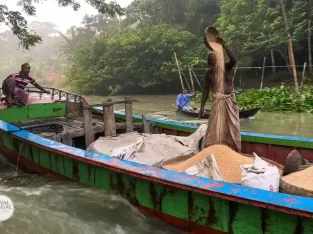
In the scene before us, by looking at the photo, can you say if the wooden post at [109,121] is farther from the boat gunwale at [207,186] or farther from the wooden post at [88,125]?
the boat gunwale at [207,186]

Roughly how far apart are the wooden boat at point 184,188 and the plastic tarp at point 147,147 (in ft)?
1.31

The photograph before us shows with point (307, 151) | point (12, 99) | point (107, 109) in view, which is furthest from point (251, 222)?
point (12, 99)

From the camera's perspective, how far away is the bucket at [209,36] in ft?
12.3

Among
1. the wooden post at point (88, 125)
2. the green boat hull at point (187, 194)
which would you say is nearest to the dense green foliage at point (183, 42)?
the wooden post at point (88, 125)

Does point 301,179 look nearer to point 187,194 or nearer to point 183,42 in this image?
point 187,194

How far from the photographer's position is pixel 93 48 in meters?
27.6

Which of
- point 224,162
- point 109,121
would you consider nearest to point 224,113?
point 224,162

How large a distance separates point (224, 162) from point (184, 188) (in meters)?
0.76

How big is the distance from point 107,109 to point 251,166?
253cm

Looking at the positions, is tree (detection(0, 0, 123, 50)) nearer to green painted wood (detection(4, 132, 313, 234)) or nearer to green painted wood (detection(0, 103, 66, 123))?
green painted wood (detection(0, 103, 66, 123))

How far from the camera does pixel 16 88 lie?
6840 millimetres

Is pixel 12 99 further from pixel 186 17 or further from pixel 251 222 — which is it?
pixel 186 17

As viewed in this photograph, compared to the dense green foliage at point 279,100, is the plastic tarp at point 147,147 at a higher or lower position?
higher

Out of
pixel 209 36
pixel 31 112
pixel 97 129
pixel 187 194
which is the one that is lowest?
pixel 187 194
